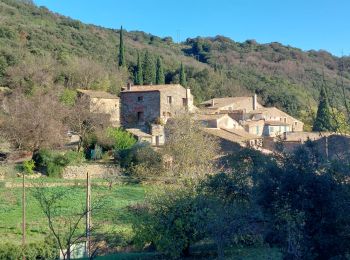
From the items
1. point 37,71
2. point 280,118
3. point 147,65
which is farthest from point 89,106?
point 280,118

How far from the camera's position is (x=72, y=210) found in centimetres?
2330

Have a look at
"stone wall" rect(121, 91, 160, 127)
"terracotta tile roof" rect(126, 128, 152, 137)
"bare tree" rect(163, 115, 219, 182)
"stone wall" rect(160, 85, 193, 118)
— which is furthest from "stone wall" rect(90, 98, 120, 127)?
"bare tree" rect(163, 115, 219, 182)

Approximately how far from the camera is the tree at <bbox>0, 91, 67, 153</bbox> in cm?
3306

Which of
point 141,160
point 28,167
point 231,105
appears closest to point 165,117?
point 141,160

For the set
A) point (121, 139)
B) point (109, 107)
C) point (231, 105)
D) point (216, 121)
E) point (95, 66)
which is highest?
point (95, 66)

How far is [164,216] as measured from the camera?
624 inches

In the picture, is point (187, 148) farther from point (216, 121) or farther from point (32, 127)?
point (216, 121)

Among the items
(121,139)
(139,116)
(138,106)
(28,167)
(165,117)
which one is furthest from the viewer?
(139,116)

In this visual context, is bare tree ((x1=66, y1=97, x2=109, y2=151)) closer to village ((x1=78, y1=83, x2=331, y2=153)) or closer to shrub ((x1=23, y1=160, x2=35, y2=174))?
village ((x1=78, y1=83, x2=331, y2=153))

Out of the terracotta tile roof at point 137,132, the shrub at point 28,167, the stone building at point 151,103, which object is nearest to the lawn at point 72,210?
the shrub at point 28,167

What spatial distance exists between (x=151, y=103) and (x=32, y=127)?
1410cm

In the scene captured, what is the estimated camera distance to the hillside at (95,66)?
44.6 meters

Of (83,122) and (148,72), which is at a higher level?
(148,72)

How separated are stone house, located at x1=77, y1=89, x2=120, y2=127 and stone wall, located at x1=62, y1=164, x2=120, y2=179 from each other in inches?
269
